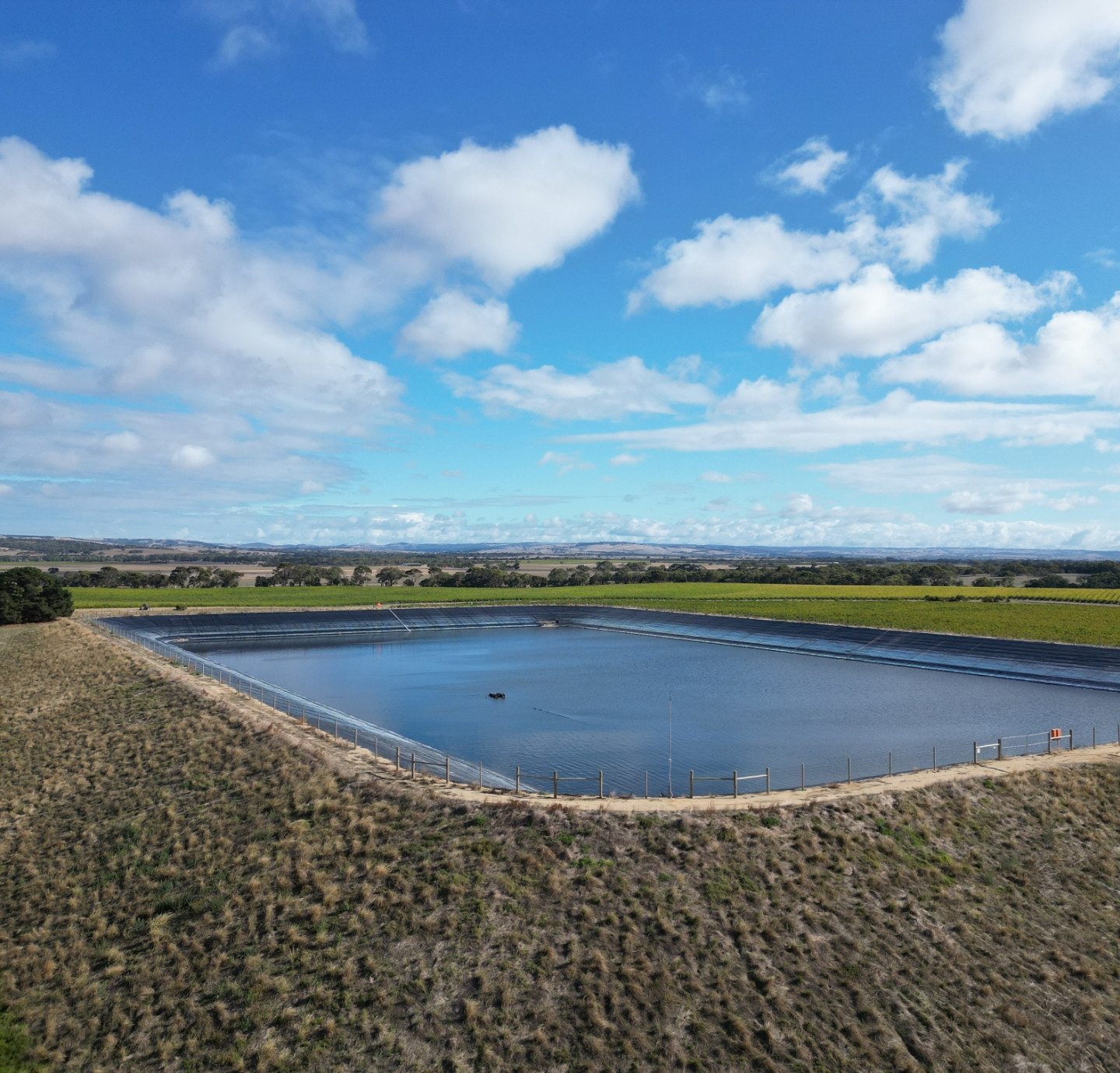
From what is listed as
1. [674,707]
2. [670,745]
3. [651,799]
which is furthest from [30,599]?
[651,799]

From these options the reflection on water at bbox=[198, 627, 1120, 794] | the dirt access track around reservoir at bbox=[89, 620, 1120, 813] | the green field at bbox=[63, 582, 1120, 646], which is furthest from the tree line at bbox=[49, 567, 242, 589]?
the dirt access track around reservoir at bbox=[89, 620, 1120, 813]

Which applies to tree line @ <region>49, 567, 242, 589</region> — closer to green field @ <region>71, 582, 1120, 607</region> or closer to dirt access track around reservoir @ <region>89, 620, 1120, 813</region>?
green field @ <region>71, 582, 1120, 607</region>

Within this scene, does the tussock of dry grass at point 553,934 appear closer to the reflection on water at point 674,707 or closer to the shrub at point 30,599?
the reflection on water at point 674,707

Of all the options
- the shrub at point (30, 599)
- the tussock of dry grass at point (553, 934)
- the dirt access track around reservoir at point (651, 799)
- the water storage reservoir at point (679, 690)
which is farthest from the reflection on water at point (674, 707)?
the shrub at point (30, 599)

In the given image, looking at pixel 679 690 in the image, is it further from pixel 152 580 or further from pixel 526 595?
pixel 152 580

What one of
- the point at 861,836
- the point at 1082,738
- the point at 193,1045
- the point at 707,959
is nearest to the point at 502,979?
the point at 707,959

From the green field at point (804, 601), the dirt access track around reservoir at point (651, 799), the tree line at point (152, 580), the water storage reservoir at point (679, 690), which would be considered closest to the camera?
the dirt access track around reservoir at point (651, 799)

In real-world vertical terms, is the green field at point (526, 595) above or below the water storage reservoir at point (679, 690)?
above
